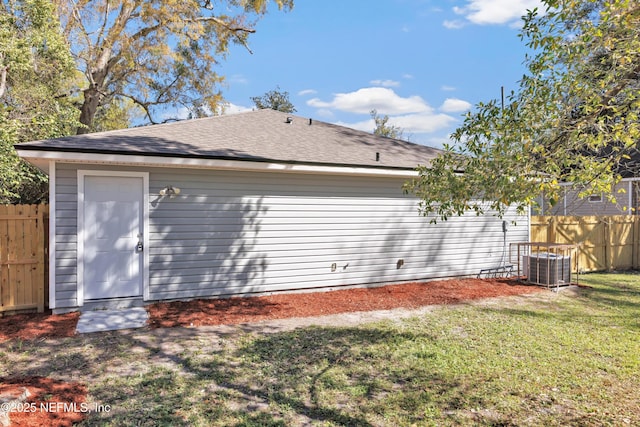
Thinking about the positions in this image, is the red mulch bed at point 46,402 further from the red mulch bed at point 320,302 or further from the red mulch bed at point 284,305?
the red mulch bed at point 320,302

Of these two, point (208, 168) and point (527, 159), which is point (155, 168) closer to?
point (208, 168)

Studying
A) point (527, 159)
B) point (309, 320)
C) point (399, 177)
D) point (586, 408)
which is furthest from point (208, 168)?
point (586, 408)

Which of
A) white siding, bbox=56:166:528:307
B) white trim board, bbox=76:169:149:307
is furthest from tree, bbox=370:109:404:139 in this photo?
white trim board, bbox=76:169:149:307

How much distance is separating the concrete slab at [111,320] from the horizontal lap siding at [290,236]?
2.09 ft

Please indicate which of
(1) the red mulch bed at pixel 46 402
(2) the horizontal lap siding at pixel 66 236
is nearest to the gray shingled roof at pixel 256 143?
(2) the horizontal lap siding at pixel 66 236

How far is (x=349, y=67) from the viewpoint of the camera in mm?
26391

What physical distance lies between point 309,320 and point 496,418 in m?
3.54

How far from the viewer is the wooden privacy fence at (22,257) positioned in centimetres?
658

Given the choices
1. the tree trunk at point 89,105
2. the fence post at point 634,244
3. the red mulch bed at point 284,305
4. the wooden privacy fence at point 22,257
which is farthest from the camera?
the tree trunk at point 89,105

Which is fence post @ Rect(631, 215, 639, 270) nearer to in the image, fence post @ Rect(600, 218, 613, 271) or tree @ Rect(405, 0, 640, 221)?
fence post @ Rect(600, 218, 613, 271)

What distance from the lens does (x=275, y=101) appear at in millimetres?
28312

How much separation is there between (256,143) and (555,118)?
593 cm

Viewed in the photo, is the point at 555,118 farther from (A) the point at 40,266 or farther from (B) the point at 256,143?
(A) the point at 40,266

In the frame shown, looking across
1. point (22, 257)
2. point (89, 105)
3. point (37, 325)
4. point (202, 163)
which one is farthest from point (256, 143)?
point (89, 105)
